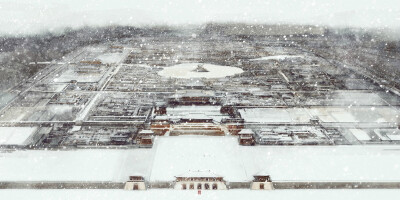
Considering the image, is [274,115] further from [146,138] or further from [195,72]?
[195,72]

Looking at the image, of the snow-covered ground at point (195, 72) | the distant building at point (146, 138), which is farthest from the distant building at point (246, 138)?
the snow-covered ground at point (195, 72)

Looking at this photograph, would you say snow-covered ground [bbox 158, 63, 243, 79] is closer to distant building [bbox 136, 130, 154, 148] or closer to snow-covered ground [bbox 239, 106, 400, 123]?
snow-covered ground [bbox 239, 106, 400, 123]

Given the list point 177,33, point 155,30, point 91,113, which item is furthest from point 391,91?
point 155,30
